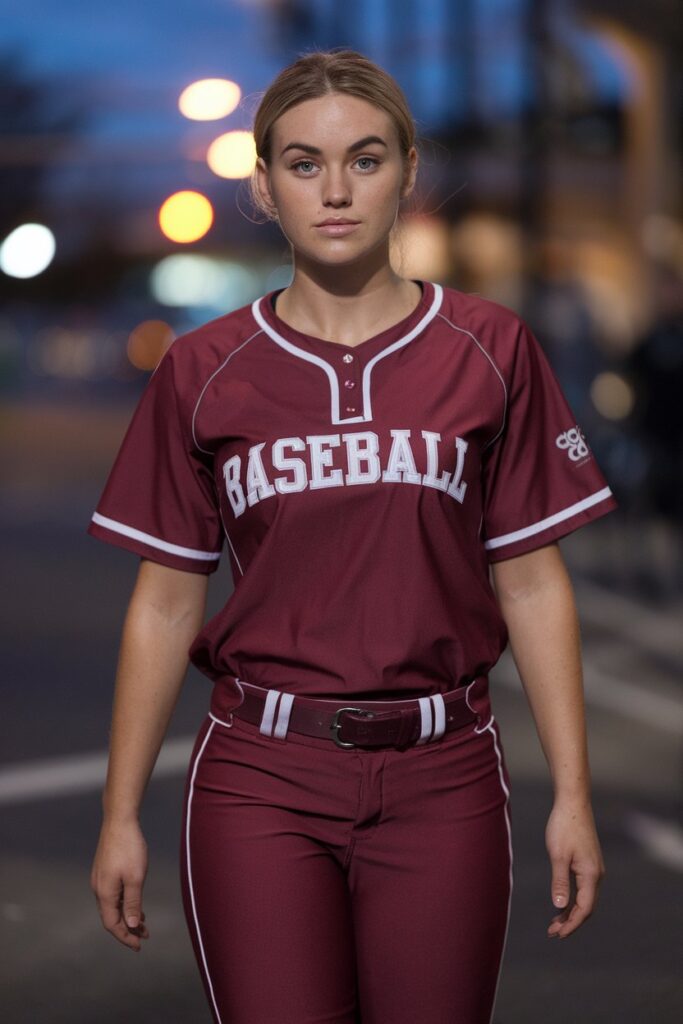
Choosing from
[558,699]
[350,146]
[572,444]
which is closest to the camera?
[350,146]

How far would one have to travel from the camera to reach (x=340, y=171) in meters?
2.97

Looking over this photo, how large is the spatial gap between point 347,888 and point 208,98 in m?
12.1

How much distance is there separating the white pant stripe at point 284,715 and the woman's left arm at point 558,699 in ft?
1.41

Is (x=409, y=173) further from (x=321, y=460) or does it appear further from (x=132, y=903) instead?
(x=132, y=903)

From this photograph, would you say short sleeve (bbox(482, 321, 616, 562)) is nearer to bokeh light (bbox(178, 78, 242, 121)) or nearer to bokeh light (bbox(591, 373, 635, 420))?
bokeh light (bbox(178, 78, 242, 121))

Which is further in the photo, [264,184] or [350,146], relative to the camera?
[264,184]

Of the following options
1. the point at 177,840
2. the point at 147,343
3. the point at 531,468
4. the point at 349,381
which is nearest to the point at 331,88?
the point at 349,381

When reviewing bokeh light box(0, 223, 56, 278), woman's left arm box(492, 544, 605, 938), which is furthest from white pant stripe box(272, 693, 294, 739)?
bokeh light box(0, 223, 56, 278)

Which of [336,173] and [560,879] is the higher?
[336,173]

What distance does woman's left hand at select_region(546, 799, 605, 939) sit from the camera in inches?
120

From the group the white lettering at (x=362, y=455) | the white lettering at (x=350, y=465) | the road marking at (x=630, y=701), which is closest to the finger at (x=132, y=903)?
the white lettering at (x=350, y=465)

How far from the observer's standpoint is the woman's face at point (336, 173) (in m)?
2.97

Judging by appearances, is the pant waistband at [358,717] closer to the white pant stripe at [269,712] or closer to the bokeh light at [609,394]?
the white pant stripe at [269,712]

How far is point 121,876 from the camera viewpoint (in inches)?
123
